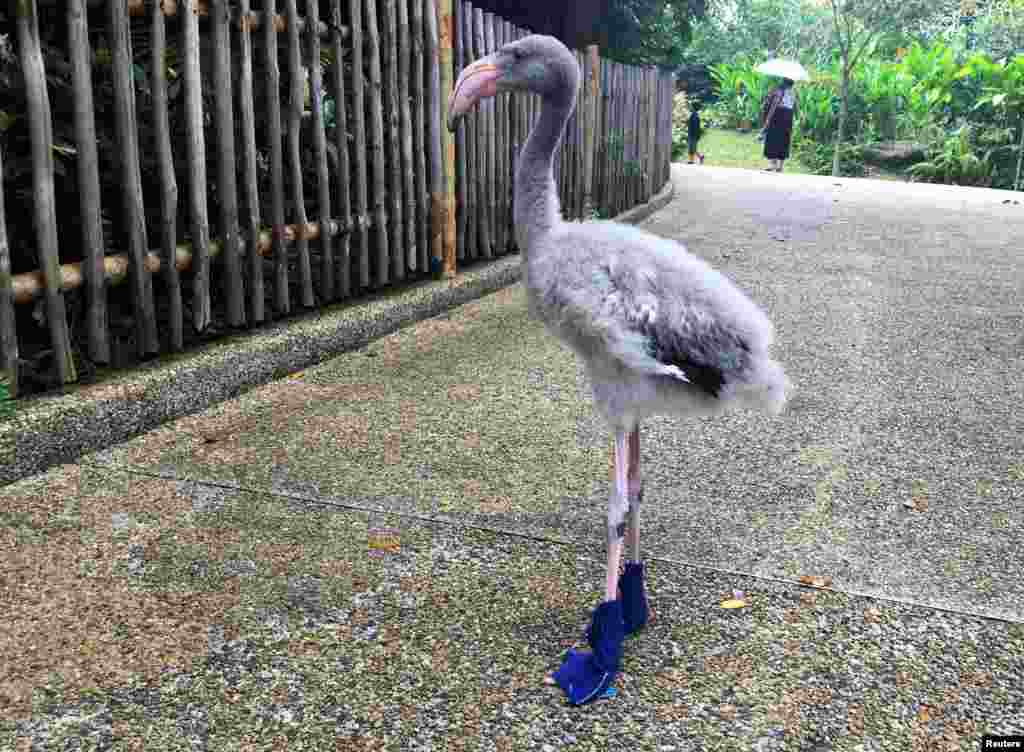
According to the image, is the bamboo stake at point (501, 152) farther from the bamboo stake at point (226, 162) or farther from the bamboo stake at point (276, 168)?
the bamboo stake at point (226, 162)

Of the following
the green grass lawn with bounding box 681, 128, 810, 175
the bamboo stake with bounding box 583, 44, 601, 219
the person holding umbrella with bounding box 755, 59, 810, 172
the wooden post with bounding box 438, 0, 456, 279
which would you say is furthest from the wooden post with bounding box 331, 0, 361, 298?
the green grass lawn with bounding box 681, 128, 810, 175

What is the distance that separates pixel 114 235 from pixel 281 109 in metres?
1.34

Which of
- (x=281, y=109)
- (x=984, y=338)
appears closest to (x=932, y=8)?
(x=984, y=338)

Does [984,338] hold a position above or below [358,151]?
below

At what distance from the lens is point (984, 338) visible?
656 cm

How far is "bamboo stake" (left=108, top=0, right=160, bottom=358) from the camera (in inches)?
172

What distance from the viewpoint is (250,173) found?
206 inches

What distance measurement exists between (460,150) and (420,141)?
536 millimetres

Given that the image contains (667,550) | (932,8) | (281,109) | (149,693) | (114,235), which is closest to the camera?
(149,693)

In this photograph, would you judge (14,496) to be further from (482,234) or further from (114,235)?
(482,234)

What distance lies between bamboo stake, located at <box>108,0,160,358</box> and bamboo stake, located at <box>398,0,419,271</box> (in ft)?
7.42

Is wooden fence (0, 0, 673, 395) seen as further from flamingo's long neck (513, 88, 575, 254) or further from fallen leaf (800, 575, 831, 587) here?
fallen leaf (800, 575, 831, 587)

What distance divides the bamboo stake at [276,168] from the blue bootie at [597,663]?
11.1 feet

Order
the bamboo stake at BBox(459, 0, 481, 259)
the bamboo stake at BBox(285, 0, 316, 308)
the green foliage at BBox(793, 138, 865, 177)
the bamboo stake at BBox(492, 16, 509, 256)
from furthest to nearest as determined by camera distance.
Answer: the green foliage at BBox(793, 138, 865, 177) < the bamboo stake at BBox(492, 16, 509, 256) < the bamboo stake at BBox(459, 0, 481, 259) < the bamboo stake at BBox(285, 0, 316, 308)
